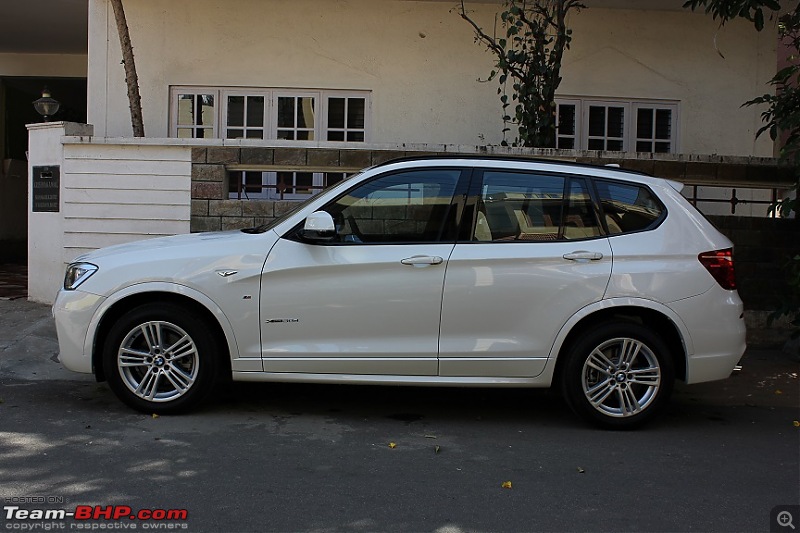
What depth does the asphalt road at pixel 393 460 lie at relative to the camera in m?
3.91

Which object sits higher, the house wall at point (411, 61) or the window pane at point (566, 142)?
the house wall at point (411, 61)

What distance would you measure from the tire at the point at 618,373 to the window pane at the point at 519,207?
2.63 feet

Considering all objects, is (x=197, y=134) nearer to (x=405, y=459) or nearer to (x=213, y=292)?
(x=213, y=292)

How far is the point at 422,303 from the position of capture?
207 inches

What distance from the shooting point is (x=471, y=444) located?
16.6ft

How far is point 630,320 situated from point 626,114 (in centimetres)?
580

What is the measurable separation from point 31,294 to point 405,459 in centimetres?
578

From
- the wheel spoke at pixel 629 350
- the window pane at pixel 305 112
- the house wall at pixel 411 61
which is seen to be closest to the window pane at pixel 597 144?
the house wall at pixel 411 61

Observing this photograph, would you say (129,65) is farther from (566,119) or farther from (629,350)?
(629,350)

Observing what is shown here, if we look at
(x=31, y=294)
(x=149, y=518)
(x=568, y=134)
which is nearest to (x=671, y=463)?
(x=149, y=518)

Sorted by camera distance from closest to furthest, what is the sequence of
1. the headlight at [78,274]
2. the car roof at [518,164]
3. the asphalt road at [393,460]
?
the asphalt road at [393,460] < the headlight at [78,274] < the car roof at [518,164]

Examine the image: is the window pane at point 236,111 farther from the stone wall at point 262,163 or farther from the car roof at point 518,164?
the car roof at point 518,164

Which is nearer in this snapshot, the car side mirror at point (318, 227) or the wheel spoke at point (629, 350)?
the car side mirror at point (318, 227)

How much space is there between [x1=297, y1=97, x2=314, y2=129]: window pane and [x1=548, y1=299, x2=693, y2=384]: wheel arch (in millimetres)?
5820
